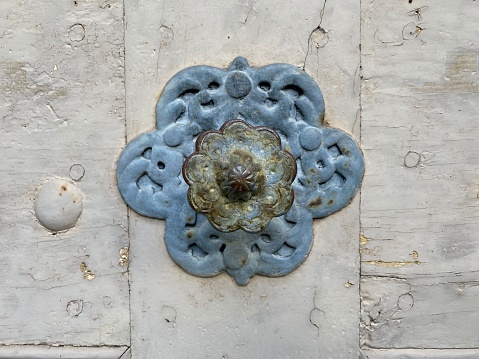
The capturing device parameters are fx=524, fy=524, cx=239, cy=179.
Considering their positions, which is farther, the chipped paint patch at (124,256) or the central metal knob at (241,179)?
the chipped paint patch at (124,256)

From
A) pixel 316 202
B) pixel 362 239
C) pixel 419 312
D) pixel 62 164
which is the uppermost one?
pixel 62 164

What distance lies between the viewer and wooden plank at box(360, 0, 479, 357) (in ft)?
5.43

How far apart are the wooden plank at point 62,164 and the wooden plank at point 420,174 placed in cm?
83

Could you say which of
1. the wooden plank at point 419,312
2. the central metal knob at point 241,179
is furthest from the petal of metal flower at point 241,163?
the wooden plank at point 419,312

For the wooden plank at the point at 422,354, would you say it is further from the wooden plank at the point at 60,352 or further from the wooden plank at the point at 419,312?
the wooden plank at the point at 60,352

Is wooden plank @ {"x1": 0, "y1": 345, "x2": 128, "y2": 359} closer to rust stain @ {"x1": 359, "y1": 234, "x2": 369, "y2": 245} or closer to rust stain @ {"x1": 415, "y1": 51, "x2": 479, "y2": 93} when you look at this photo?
rust stain @ {"x1": 359, "y1": 234, "x2": 369, "y2": 245}

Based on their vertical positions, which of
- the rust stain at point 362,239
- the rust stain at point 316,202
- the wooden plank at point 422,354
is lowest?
the wooden plank at point 422,354

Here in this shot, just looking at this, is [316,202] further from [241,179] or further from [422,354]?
[422,354]

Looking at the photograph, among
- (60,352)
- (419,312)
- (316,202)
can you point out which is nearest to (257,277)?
(316,202)

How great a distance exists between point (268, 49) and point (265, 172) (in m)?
0.44

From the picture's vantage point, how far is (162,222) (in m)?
1.74

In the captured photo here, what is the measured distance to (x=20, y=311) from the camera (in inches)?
71.1

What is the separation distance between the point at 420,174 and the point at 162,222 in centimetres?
86

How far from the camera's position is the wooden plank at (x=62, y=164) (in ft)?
5.55
